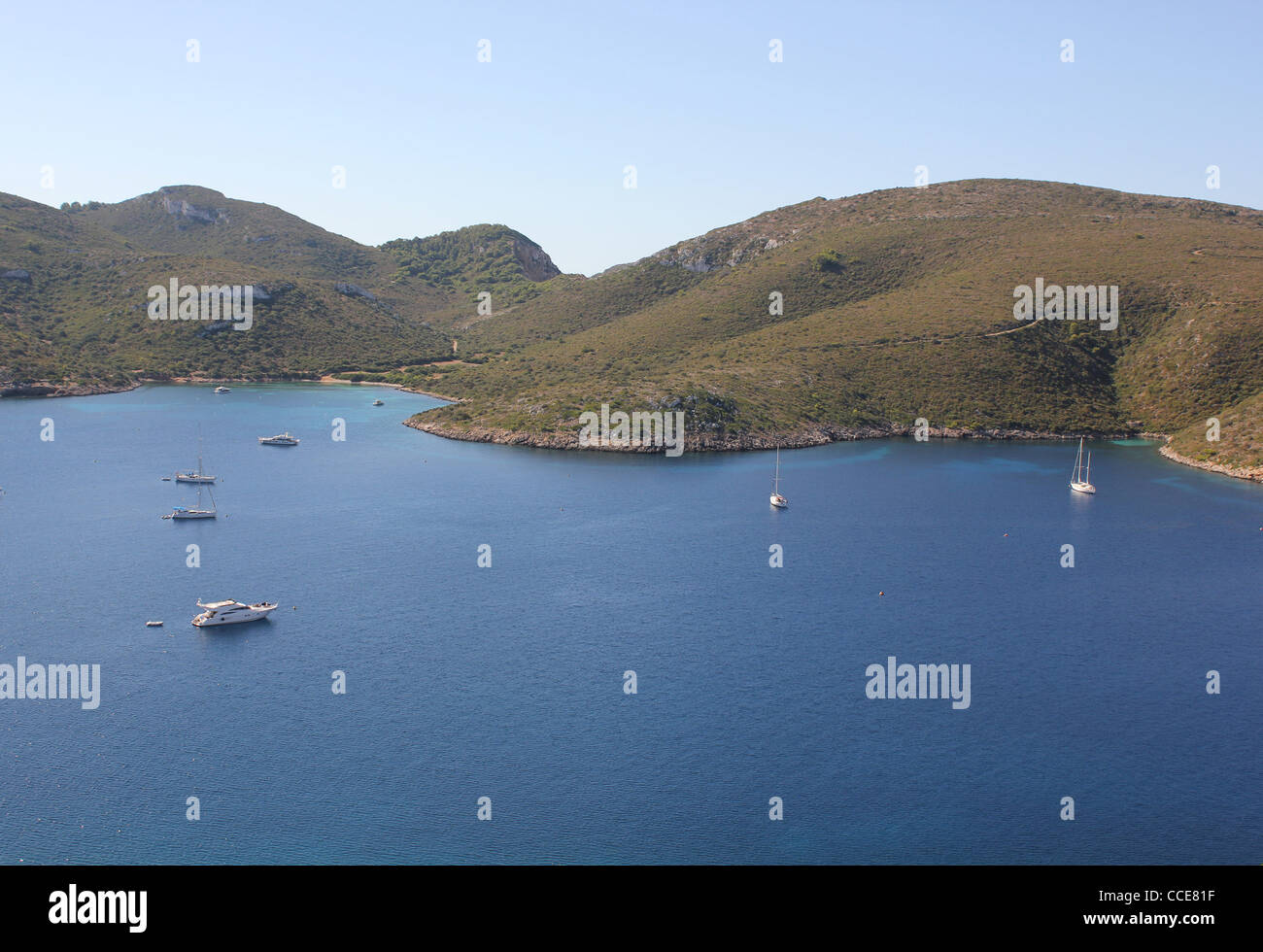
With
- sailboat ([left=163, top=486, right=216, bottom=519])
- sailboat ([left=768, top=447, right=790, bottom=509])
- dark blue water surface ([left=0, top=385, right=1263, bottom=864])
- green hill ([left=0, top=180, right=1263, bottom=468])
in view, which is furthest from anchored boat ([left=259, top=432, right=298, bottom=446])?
sailboat ([left=768, top=447, right=790, bottom=509])

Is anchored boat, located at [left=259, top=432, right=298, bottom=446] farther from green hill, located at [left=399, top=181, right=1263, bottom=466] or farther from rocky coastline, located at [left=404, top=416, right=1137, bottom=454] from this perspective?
green hill, located at [left=399, top=181, right=1263, bottom=466]

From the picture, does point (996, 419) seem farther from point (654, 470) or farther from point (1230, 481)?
point (654, 470)

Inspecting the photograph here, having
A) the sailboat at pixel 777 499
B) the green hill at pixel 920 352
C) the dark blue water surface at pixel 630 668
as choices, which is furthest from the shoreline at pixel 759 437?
the sailboat at pixel 777 499

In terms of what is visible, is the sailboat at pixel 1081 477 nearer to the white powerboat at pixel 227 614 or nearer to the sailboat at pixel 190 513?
the white powerboat at pixel 227 614

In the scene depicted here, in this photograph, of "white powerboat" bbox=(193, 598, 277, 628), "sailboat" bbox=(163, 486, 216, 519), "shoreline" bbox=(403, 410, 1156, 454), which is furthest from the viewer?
"shoreline" bbox=(403, 410, 1156, 454)

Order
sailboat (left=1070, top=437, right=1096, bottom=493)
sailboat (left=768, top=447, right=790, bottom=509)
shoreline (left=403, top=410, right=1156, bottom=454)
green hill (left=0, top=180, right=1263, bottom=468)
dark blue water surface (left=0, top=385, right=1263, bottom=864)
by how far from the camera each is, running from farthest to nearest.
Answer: green hill (left=0, top=180, right=1263, bottom=468) < shoreline (left=403, top=410, right=1156, bottom=454) < sailboat (left=1070, top=437, right=1096, bottom=493) < sailboat (left=768, top=447, right=790, bottom=509) < dark blue water surface (left=0, top=385, right=1263, bottom=864)

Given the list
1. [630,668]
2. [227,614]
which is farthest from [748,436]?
[227,614]

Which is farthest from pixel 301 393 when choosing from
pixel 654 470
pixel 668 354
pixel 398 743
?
pixel 398 743

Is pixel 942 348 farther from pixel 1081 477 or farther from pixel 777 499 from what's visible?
pixel 777 499
